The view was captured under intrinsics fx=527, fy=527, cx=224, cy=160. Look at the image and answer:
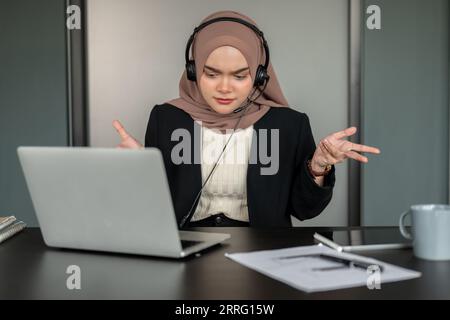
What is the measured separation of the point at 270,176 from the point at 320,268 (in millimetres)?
909

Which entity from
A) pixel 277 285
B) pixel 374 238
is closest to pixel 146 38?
pixel 374 238

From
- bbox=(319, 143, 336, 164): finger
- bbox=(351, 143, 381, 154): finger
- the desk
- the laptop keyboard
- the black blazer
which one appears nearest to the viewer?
the desk

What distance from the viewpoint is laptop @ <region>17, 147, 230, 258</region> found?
807mm

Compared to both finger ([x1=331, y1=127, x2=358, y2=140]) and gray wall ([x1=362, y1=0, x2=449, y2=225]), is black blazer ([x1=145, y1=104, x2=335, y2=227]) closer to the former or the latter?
finger ([x1=331, y1=127, x2=358, y2=140])

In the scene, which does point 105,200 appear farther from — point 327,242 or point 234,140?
point 234,140

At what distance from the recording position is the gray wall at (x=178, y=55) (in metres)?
2.19

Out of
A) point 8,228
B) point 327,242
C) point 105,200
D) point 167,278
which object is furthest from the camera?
point 8,228

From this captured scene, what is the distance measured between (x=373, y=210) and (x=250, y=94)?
78 cm

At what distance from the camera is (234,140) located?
5.68 feet

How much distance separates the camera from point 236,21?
165 centimetres

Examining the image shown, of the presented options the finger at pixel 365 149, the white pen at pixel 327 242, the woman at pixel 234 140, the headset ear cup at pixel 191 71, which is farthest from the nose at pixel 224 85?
the white pen at pixel 327 242

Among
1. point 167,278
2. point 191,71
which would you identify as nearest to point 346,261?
point 167,278

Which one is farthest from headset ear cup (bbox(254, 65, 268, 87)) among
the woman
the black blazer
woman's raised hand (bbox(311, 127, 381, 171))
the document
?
the document

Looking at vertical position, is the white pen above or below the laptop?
below
